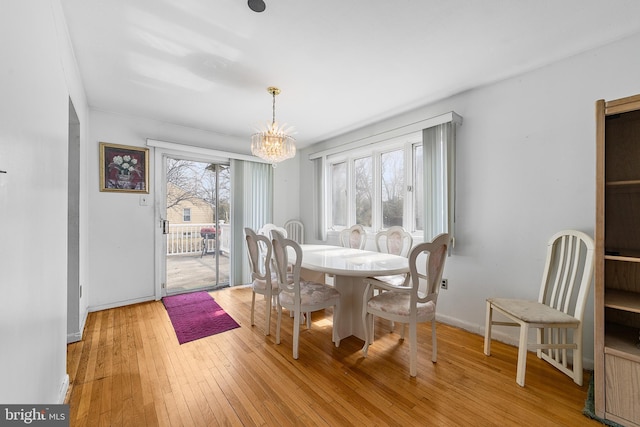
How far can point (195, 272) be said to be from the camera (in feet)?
14.3

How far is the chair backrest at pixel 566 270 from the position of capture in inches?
72.8

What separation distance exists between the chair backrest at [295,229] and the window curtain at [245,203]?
49 cm

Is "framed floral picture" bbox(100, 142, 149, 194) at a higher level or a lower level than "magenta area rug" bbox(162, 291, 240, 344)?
higher

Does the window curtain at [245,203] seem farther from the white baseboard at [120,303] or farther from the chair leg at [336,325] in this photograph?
the chair leg at [336,325]

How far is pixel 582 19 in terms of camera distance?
1.67 meters

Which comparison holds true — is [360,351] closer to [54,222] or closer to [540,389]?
[540,389]

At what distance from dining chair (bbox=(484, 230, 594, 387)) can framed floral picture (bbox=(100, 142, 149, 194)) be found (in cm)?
428

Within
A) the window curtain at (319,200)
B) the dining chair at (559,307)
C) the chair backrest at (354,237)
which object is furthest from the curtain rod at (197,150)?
the dining chair at (559,307)

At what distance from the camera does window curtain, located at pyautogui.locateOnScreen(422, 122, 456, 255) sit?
8.59ft

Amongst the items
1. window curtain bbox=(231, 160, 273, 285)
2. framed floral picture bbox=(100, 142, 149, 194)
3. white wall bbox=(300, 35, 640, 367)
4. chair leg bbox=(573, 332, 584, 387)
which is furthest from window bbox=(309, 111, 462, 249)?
framed floral picture bbox=(100, 142, 149, 194)

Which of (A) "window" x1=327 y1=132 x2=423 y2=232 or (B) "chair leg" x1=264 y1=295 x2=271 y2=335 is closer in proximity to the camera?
(B) "chair leg" x1=264 y1=295 x2=271 y2=335

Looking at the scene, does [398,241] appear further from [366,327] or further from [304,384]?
[304,384]

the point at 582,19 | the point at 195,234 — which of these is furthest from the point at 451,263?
the point at 195,234

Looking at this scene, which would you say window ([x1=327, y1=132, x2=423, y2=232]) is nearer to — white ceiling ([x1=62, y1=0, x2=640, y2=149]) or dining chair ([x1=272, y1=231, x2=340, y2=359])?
white ceiling ([x1=62, y1=0, x2=640, y2=149])
